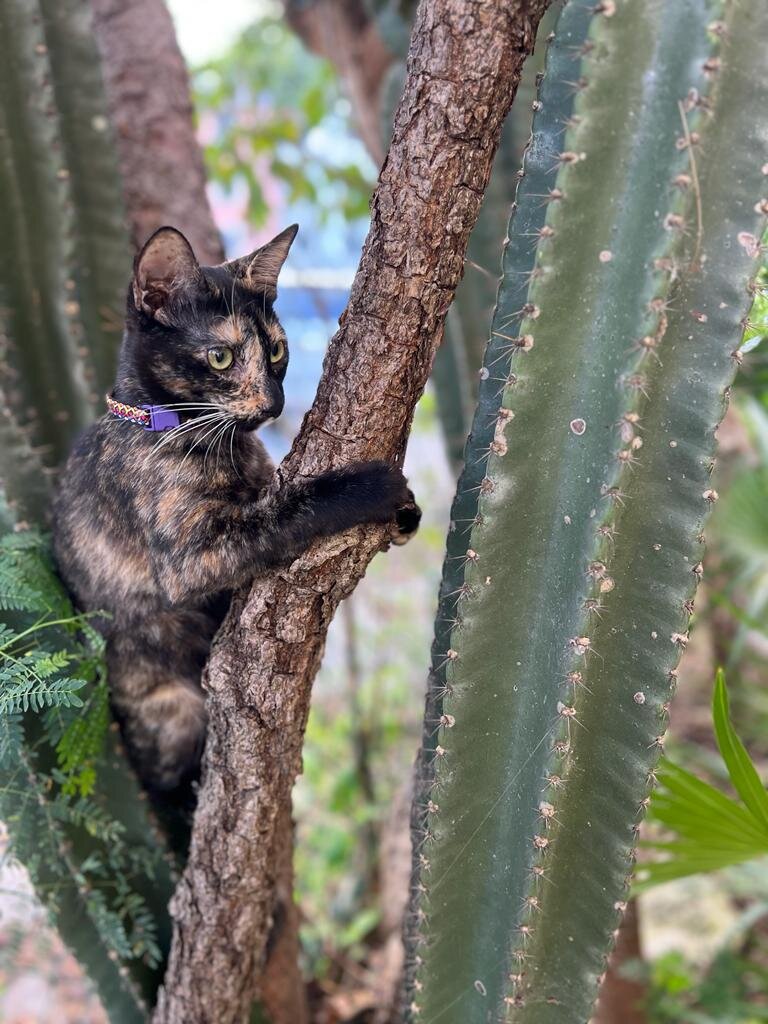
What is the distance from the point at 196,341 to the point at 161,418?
0.52 ft

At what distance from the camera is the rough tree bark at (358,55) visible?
3.25 metres

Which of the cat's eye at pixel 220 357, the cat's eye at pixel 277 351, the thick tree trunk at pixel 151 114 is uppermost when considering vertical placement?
the thick tree trunk at pixel 151 114

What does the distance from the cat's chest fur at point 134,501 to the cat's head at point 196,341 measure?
0.32 feet

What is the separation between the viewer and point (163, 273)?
161 cm

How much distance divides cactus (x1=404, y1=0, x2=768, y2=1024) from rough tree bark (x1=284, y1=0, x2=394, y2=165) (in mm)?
2291

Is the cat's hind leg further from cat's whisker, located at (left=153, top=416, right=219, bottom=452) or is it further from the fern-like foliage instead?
cat's whisker, located at (left=153, top=416, right=219, bottom=452)

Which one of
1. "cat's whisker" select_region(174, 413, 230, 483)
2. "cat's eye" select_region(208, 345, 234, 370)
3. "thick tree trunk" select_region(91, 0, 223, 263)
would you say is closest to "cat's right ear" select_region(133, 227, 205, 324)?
"cat's eye" select_region(208, 345, 234, 370)

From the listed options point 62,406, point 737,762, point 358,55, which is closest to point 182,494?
point 62,406

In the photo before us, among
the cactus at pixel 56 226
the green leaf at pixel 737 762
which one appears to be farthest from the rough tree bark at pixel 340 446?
the cactus at pixel 56 226

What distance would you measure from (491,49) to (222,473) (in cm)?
85

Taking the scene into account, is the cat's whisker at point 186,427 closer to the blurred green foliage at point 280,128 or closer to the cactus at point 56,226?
the cactus at point 56,226

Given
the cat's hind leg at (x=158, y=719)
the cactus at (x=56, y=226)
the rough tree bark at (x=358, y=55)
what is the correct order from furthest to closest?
the rough tree bark at (x=358, y=55), the cactus at (x=56, y=226), the cat's hind leg at (x=158, y=719)

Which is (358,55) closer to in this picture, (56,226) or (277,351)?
(56,226)

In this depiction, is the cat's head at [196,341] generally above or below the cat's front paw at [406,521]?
above
